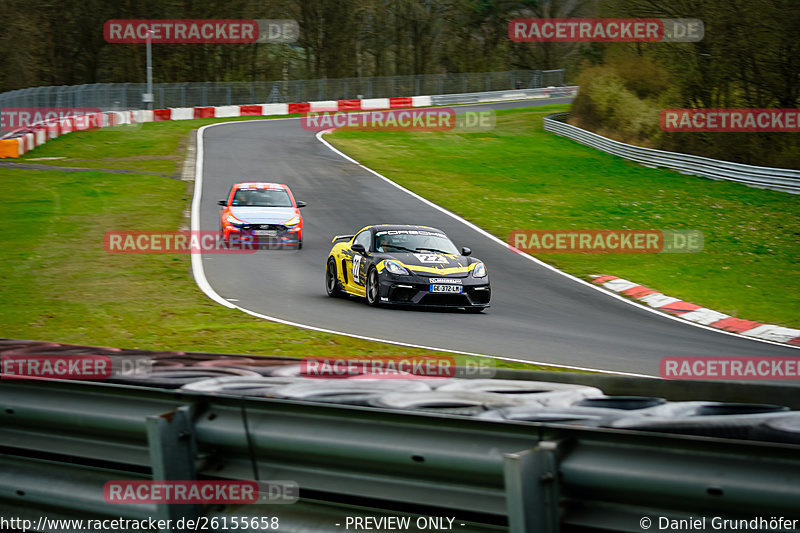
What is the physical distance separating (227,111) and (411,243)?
43.1 meters

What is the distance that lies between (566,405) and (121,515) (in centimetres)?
207

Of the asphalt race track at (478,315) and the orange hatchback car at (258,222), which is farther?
the orange hatchback car at (258,222)

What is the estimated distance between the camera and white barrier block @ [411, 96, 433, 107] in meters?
62.8

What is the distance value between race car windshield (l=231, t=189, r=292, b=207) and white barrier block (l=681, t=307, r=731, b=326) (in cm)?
961

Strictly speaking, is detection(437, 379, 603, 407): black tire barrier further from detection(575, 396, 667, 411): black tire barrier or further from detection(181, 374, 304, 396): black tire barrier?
detection(181, 374, 304, 396): black tire barrier

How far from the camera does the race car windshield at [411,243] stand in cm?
1491

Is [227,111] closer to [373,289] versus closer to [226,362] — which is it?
[373,289]

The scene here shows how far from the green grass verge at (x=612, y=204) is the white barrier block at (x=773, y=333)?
97cm
